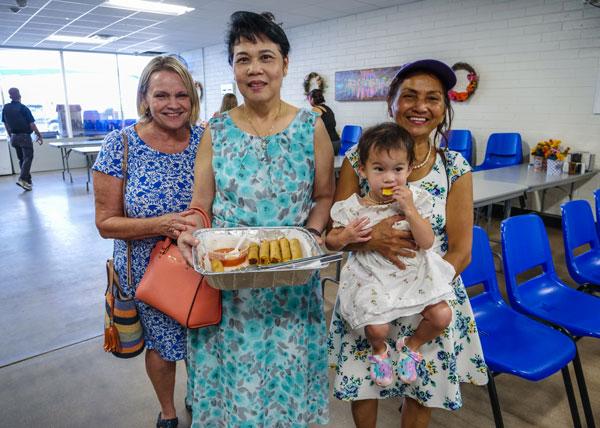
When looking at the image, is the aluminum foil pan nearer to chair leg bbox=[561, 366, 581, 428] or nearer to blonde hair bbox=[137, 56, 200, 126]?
blonde hair bbox=[137, 56, 200, 126]

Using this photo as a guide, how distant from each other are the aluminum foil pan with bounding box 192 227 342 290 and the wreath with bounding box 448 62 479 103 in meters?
5.44

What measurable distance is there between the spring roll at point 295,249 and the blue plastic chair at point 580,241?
74.5 inches

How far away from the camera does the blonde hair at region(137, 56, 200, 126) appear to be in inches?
61.9

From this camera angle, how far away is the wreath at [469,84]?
606 centimetres

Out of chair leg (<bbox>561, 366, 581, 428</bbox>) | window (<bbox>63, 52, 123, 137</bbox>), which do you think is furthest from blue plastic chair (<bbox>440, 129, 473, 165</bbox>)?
window (<bbox>63, 52, 123, 137</bbox>)

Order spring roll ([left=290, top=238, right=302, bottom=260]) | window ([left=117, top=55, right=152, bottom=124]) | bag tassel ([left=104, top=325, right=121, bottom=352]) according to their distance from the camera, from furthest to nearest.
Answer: window ([left=117, top=55, right=152, bottom=124]), bag tassel ([left=104, top=325, right=121, bottom=352]), spring roll ([left=290, top=238, right=302, bottom=260])

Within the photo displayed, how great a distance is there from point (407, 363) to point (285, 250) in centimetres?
55

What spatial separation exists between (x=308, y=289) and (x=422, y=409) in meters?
0.57

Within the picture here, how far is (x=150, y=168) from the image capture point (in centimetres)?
159

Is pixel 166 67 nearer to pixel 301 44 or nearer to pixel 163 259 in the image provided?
pixel 163 259

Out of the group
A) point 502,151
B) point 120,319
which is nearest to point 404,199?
point 120,319

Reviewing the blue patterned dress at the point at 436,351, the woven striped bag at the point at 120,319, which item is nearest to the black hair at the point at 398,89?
the blue patterned dress at the point at 436,351

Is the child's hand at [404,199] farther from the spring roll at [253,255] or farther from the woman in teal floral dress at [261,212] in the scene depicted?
the spring roll at [253,255]

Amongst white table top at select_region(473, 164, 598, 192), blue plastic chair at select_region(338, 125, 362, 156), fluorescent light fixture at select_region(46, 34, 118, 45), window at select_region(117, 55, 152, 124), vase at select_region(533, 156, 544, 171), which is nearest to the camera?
white table top at select_region(473, 164, 598, 192)
